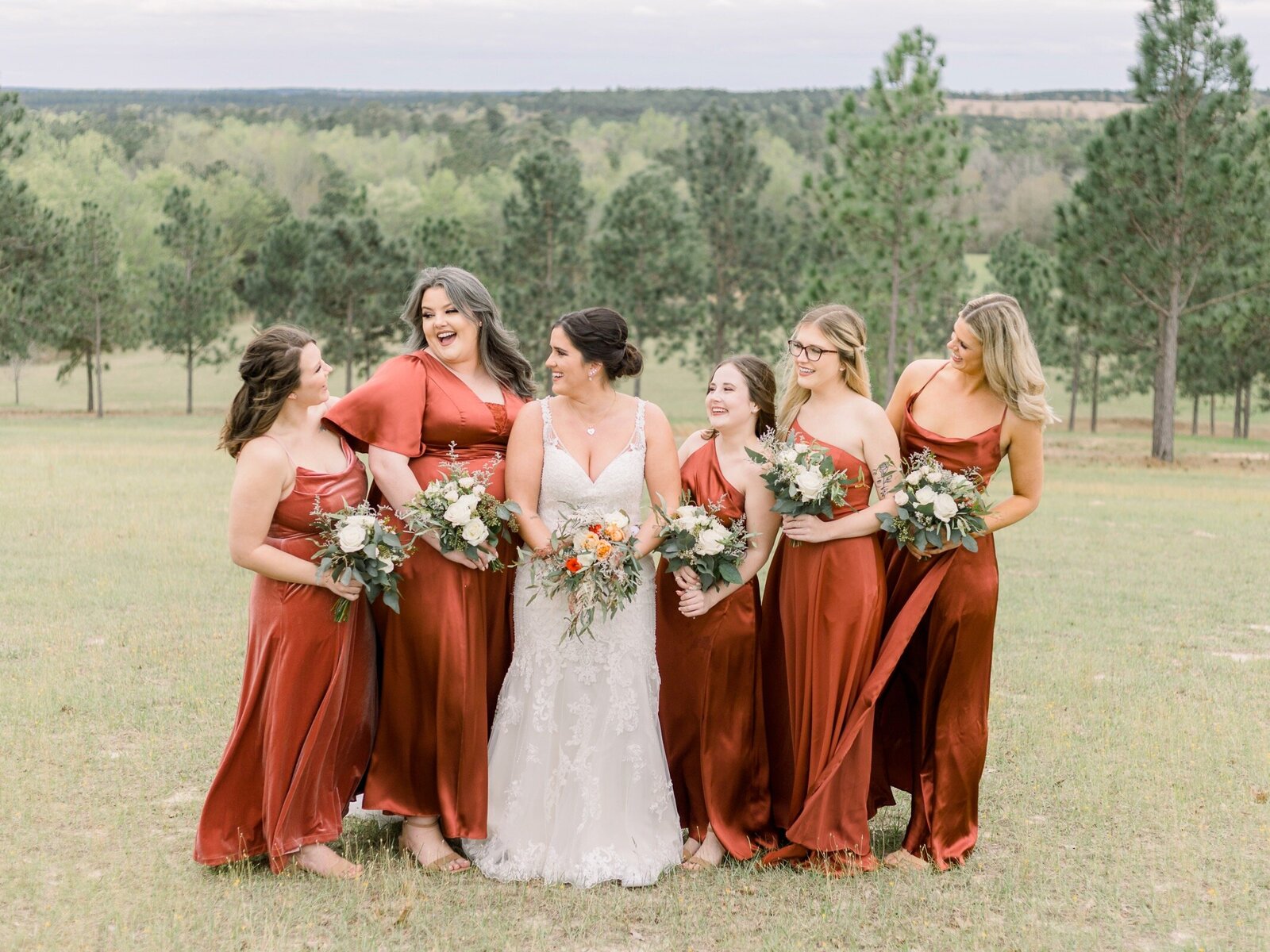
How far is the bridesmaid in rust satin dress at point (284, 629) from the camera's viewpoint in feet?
18.0

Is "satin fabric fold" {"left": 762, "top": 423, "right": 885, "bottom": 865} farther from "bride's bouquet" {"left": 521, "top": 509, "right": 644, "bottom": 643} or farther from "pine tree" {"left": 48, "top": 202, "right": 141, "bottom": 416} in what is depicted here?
"pine tree" {"left": 48, "top": 202, "right": 141, "bottom": 416}

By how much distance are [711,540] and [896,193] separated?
2661 cm

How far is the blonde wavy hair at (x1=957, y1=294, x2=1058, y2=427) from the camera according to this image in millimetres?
5750

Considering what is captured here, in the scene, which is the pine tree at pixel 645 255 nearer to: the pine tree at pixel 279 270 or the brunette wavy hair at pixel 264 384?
the pine tree at pixel 279 270

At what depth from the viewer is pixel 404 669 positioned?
5812 mm

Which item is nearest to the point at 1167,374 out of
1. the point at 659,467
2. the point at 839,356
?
the point at 839,356

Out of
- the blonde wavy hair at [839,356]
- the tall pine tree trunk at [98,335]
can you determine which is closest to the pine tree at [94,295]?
the tall pine tree trunk at [98,335]

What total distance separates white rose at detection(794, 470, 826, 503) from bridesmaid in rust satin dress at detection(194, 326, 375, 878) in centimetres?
204

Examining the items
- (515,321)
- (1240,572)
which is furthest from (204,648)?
(515,321)

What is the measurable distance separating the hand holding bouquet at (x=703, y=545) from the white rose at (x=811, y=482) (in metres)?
0.41

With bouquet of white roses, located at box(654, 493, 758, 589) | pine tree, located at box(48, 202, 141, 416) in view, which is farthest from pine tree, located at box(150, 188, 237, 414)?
bouquet of white roses, located at box(654, 493, 758, 589)

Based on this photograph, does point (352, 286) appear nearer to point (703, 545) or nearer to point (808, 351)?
point (808, 351)

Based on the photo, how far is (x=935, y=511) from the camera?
5551 mm

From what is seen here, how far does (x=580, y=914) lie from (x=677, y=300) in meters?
38.8
